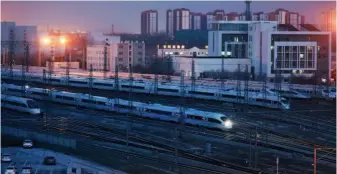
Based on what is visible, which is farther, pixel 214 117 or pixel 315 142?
pixel 214 117

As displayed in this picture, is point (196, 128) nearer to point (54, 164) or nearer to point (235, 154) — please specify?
point (235, 154)

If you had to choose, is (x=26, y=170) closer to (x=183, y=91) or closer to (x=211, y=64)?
(x=183, y=91)

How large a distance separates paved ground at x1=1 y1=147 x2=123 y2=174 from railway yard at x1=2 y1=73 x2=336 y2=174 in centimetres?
15

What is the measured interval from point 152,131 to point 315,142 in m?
1.43

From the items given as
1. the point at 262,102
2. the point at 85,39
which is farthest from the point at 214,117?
the point at 85,39

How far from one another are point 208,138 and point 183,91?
2.91 m

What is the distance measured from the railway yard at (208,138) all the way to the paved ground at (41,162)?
0.49 ft

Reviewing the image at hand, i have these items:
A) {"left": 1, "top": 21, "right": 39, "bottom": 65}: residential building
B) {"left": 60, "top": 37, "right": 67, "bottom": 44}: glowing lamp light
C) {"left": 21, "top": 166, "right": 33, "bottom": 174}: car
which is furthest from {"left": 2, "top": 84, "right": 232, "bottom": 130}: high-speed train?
{"left": 60, "top": 37, "right": 67, "bottom": 44}: glowing lamp light

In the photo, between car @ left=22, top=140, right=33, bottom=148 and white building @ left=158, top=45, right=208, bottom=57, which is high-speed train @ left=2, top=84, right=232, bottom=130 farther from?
white building @ left=158, top=45, right=208, bottom=57

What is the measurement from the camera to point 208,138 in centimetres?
554

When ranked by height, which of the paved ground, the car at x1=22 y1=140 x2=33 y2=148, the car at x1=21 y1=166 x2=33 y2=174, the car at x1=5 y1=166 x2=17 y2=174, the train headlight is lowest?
the paved ground

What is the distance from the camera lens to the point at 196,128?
6148 millimetres

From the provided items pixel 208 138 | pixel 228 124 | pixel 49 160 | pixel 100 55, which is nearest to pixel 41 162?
pixel 49 160

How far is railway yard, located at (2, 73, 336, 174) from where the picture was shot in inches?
174
